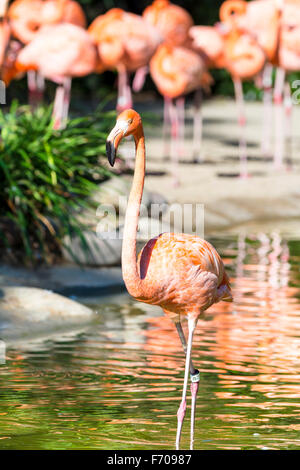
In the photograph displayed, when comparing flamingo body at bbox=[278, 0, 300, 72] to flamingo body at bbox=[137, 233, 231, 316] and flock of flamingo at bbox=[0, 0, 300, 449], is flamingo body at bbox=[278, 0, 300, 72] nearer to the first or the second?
flock of flamingo at bbox=[0, 0, 300, 449]

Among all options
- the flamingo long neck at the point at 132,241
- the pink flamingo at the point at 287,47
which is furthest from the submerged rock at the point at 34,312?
the pink flamingo at the point at 287,47

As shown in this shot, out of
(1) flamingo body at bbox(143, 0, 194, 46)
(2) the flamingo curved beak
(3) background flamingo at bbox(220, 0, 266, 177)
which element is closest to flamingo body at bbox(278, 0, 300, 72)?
(3) background flamingo at bbox(220, 0, 266, 177)

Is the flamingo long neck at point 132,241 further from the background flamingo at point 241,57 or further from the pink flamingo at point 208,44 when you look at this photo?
the pink flamingo at point 208,44

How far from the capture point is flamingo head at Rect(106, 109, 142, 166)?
4.23 m

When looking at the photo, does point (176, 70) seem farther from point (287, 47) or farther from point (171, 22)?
point (287, 47)

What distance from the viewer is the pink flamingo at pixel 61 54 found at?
39.0 feet

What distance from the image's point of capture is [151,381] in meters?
5.50

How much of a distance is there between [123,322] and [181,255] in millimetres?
2429

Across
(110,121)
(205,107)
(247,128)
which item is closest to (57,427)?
(110,121)

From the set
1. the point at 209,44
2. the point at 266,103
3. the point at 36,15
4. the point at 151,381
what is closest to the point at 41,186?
the point at 151,381

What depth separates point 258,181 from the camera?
42.0 ft

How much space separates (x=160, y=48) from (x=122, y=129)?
8.77 m

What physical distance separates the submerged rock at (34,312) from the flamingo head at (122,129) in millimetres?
2379

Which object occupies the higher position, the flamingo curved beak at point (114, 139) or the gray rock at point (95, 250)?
the flamingo curved beak at point (114, 139)
